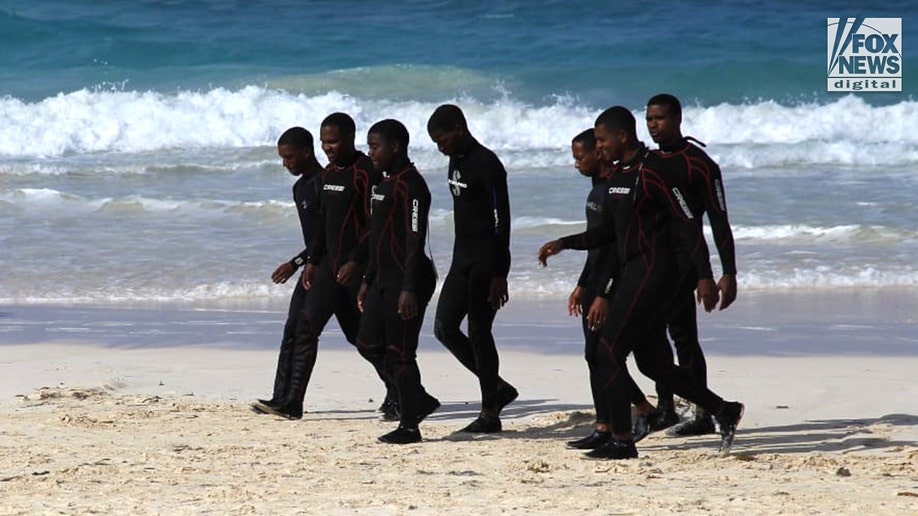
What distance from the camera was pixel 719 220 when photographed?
691 centimetres

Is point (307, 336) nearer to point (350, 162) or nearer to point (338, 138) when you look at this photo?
point (350, 162)

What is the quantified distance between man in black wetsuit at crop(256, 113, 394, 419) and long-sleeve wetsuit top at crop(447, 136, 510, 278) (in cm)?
58

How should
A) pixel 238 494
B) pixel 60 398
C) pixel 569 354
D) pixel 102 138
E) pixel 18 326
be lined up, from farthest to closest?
pixel 102 138 < pixel 18 326 < pixel 569 354 < pixel 60 398 < pixel 238 494

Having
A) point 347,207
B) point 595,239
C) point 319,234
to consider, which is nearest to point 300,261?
point 319,234

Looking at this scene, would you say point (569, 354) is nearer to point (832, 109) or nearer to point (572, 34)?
A: point (832, 109)

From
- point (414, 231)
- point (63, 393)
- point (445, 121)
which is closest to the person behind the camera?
point (414, 231)

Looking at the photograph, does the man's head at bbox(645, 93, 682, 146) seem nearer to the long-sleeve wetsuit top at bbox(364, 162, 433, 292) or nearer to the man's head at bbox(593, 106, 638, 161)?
the man's head at bbox(593, 106, 638, 161)

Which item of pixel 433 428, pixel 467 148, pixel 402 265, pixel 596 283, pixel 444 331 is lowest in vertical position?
pixel 433 428

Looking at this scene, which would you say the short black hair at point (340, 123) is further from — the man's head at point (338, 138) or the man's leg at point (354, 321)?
the man's leg at point (354, 321)

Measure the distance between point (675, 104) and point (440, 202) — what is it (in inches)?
462

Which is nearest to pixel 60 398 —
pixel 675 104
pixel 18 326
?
pixel 18 326

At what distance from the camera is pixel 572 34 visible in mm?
35344

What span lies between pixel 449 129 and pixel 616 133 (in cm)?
103

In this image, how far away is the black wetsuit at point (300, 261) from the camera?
28.0 ft
